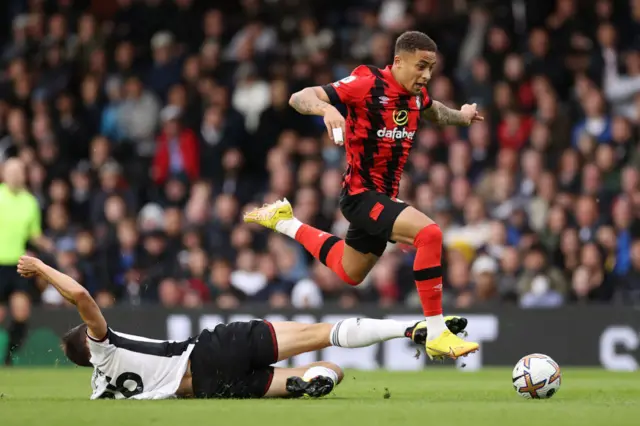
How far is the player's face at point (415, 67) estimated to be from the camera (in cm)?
1009

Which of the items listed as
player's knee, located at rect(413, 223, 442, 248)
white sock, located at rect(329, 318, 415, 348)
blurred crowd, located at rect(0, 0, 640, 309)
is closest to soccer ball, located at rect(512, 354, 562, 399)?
white sock, located at rect(329, 318, 415, 348)

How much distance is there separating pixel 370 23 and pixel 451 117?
838 centimetres

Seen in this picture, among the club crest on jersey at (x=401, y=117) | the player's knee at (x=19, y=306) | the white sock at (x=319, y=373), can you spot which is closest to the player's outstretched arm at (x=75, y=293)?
the white sock at (x=319, y=373)

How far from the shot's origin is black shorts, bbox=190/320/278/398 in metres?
9.62

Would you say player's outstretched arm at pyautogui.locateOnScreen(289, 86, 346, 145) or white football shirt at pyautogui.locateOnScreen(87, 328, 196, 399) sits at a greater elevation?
player's outstretched arm at pyautogui.locateOnScreen(289, 86, 346, 145)

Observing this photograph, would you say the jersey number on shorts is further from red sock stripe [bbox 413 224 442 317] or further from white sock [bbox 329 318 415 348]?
red sock stripe [bbox 413 224 442 317]

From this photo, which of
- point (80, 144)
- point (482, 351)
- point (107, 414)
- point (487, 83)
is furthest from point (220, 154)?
point (107, 414)

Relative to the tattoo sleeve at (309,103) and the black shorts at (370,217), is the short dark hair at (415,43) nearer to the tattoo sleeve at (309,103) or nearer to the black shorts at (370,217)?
the tattoo sleeve at (309,103)

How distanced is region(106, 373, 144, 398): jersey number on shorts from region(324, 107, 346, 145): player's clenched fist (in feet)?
7.24

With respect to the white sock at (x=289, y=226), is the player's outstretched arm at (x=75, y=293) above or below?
below

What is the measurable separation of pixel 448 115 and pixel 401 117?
723mm

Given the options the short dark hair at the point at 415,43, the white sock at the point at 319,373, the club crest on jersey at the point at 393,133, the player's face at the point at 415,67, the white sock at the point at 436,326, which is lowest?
the white sock at the point at 319,373

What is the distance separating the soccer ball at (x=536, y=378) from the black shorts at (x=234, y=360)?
177 cm

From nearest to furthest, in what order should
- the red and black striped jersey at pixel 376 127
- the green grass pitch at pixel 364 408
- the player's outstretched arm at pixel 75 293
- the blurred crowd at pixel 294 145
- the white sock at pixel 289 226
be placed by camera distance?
the green grass pitch at pixel 364 408, the player's outstretched arm at pixel 75 293, the red and black striped jersey at pixel 376 127, the white sock at pixel 289 226, the blurred crowd at pixel 294 145
